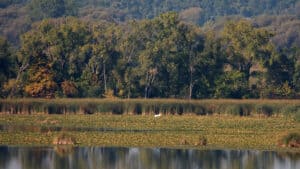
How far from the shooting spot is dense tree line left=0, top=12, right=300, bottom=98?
7988cm

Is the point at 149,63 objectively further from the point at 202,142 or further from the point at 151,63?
the point at 202,142

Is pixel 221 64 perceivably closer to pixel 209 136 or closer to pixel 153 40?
pixel 153 40

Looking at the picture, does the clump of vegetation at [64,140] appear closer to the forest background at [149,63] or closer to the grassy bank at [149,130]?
the grassy bank at [149,130]

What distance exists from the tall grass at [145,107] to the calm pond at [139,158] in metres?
21.9

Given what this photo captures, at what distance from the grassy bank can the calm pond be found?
196cm

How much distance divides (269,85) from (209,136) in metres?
33.0

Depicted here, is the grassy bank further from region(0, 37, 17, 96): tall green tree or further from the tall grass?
region(0, 37, 17, 96): tall green tree

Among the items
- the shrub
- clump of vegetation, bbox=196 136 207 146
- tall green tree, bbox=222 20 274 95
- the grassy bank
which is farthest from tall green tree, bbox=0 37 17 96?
clump of vegetation, bbox=196 136 207 146

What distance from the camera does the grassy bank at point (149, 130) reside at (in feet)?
152

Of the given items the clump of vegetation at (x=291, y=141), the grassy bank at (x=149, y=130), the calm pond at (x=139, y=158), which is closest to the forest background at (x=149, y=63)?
the grassy bank at (x=149, y=130)

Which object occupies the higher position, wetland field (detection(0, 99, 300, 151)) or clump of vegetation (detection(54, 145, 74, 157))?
clump of vegetation (detection(54, 145, 74, 157))

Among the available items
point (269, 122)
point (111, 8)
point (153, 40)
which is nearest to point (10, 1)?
point (111, 8)

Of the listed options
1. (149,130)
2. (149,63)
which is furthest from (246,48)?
(149,130)

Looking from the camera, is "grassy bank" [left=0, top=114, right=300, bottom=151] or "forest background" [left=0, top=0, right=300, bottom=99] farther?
"forest background" [left=0, top=0, right=300, bottom=99]
